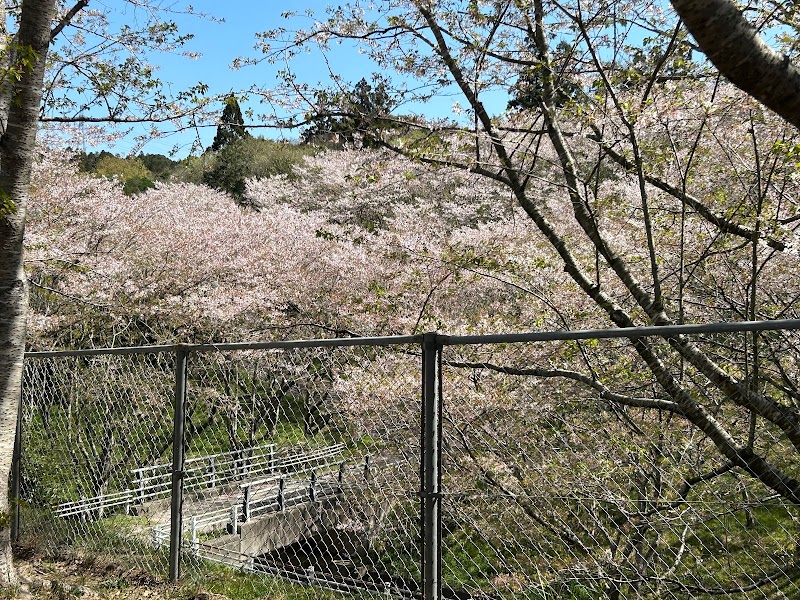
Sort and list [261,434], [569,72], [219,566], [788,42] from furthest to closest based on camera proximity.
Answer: [261,434] < [569,72] < [788,42] < [219,566]

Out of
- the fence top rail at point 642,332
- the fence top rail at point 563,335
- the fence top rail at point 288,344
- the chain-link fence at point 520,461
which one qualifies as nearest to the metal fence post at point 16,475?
the chain-link fence at point 520,461

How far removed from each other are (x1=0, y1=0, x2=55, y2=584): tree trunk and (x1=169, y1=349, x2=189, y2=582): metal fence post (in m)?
0.94

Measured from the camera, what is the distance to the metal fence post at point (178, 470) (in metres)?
3.61

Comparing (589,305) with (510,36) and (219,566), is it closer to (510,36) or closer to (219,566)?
(510,36)

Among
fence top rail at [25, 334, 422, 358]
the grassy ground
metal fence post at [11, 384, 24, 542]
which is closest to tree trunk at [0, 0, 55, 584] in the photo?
the grassy ground

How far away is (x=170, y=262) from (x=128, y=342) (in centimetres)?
213

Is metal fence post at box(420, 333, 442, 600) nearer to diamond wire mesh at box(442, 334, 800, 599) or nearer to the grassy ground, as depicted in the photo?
diamond wire mesh at box(442, 334, 800, 599)

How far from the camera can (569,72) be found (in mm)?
5953

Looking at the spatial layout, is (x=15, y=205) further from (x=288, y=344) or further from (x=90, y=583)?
(x=90, y=583)

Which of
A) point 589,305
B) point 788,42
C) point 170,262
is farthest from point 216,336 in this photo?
point 788,42

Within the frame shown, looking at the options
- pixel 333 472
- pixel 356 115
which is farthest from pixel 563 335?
pixel 356 115

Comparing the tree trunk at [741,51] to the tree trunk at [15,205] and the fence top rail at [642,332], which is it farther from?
the tree trunk at [15,205]

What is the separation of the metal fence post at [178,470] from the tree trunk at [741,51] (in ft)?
9.86

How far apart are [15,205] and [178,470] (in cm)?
176
